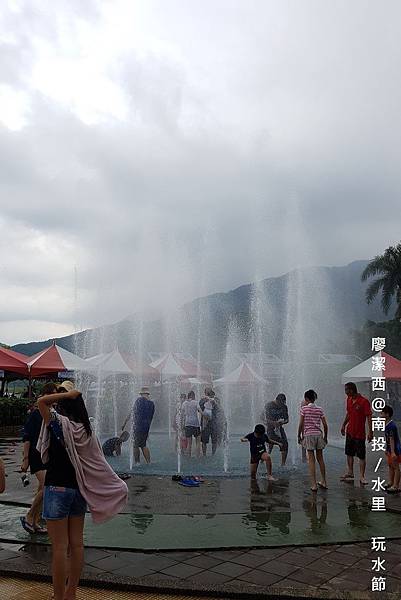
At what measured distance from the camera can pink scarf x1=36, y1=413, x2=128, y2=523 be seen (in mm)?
4172

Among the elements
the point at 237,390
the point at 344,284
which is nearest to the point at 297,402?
the point at 237,390

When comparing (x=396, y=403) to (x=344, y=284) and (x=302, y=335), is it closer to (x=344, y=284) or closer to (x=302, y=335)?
(x=302, y=335)

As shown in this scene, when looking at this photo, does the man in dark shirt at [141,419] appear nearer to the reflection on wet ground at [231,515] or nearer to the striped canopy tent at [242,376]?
the reflection on wet ground at [231,515]

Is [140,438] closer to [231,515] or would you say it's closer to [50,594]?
[231,515]

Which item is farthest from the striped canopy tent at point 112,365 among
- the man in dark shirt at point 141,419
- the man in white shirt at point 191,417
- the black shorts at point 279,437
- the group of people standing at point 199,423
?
the black shorts at point 279,437

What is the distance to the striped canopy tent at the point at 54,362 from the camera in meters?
22.5

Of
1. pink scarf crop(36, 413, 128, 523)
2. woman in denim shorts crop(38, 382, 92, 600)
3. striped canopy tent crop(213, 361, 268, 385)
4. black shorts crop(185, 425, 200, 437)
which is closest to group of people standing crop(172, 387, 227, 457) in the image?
black shorts crop(185, 425, 200, 437)

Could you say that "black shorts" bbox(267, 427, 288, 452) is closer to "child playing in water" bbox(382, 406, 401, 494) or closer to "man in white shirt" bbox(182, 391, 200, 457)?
"man in white shirt" bbox(182, 391, 200, 457)

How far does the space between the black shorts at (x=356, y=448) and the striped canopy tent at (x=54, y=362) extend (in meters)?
14.8

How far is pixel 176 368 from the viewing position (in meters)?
25.1

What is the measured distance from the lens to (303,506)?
7.87 m

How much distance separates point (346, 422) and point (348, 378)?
13.7 meters

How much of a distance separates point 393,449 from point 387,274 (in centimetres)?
3487

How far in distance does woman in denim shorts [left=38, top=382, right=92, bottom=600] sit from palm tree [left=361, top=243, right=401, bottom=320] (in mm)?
39173
